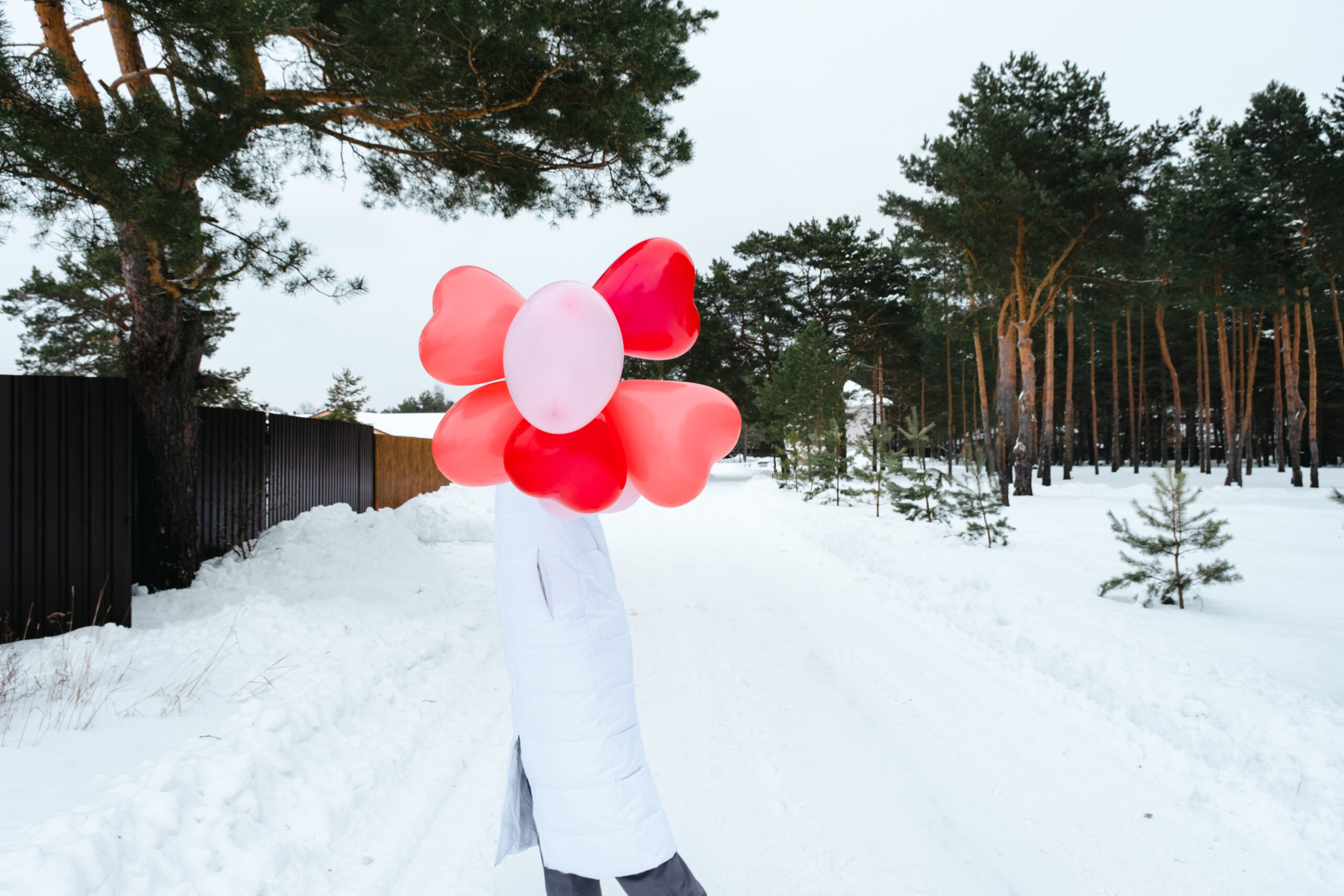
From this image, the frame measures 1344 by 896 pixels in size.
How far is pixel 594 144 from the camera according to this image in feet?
21.0

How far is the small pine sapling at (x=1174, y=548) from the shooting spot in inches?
209

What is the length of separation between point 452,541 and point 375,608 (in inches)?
210

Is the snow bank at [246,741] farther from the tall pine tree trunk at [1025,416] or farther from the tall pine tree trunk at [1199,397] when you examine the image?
the tall pine tree trunk at [1199,397]

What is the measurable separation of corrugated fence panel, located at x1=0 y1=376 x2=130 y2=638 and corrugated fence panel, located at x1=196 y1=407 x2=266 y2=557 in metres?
1.42

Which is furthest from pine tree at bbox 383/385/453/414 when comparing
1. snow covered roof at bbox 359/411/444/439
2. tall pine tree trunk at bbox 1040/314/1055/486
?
tall pine tree trunk at bbox 1040/314/1055/486

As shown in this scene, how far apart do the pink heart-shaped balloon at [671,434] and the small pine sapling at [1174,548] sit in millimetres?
5277

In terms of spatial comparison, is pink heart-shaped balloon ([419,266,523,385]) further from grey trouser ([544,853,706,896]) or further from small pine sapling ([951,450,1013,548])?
small pine sapling ([951,450,1013,548])

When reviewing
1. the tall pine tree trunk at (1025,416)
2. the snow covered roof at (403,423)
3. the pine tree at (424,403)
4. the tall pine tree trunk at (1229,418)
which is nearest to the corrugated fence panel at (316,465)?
the tall pine tree trunk at (1025,416)

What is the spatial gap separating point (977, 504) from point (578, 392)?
848cm

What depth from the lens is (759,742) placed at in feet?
11.2

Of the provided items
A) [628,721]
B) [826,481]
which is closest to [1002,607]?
[628,721]

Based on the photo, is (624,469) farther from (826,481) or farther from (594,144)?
(826,481)

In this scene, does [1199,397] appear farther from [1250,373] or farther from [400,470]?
[400,470]

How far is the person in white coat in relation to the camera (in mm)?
1645
